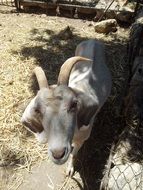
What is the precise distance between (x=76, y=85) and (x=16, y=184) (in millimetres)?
1779

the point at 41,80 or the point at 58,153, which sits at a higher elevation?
the point at 41,80

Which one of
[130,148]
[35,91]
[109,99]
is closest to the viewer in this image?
[130,148]

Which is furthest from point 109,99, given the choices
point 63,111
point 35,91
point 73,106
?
point 63,111

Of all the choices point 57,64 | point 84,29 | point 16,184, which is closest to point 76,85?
point 16,184

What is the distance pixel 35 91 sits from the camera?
6746 mm

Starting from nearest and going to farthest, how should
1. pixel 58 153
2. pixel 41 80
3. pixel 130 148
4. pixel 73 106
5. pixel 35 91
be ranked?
pixel 58 153 → pixel 73 106 → pixel 41 80 → pixel 130 148 → pixel 35 91

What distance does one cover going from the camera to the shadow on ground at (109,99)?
18.1ft

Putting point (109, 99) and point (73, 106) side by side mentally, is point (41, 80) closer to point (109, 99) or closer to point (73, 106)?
point (73, 106)

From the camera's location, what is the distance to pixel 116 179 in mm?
4582

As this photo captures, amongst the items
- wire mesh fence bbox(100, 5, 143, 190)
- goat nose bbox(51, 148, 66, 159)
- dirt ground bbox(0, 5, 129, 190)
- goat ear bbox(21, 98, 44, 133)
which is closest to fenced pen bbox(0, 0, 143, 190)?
wire mesh fence bbox(100, 5, 143, 190)

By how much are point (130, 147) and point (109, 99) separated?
1.71 meters

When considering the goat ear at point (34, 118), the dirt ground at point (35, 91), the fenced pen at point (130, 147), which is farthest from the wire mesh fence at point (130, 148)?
the goat ear at point (34, 118)

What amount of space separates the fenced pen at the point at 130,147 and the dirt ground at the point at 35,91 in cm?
40

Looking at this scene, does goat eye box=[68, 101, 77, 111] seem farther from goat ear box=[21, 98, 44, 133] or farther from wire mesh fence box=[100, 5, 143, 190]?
wire mesh fence box=[100, 5, 143, 190]
